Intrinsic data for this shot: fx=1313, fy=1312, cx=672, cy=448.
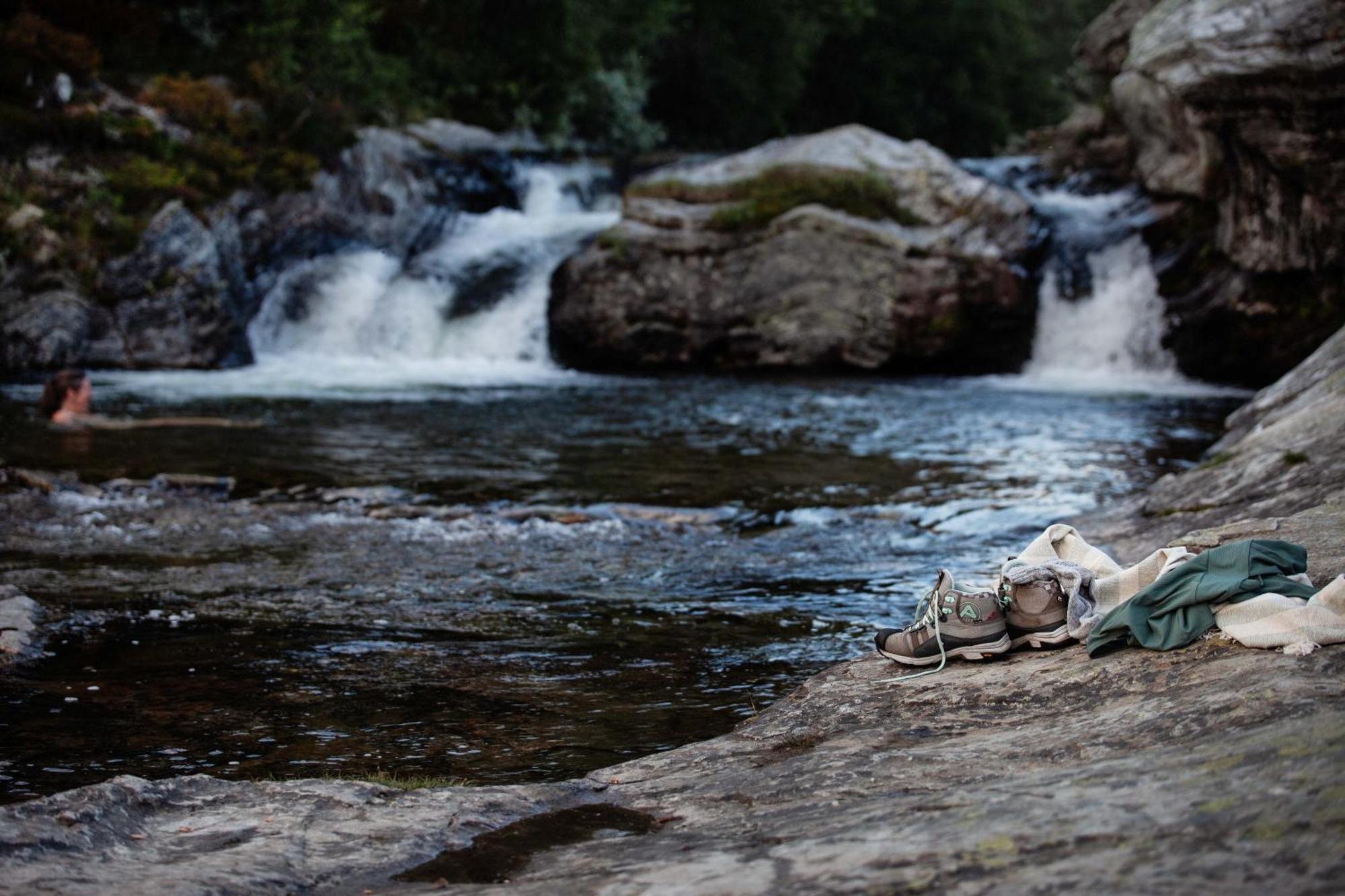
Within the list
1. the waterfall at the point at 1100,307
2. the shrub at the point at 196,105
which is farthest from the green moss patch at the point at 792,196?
the shrub at the point at 196,105

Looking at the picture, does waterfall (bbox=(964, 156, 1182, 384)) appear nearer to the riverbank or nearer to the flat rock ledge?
the riverbank

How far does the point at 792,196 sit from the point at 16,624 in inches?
592

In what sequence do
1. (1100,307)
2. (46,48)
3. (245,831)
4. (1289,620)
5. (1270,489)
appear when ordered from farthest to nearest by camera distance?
1. (46,48)
2. (1100,307)
3. (1270,489)
4. (1289,620)
5. (245,831)

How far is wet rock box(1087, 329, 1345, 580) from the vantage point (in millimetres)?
5695

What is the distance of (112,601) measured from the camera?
6.80 meters

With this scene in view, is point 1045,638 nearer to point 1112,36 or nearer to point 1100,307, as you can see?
point 1100,307

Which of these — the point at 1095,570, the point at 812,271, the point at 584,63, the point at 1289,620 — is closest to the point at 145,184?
the point at 812,271

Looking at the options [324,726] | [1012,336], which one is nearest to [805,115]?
[1012,336]

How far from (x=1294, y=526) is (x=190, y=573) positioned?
18.9 ft

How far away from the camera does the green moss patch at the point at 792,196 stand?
1919cm

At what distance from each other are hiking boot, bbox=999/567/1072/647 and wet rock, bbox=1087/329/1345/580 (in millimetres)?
1136

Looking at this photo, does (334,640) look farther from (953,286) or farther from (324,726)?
(953,286)

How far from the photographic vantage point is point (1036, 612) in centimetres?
452

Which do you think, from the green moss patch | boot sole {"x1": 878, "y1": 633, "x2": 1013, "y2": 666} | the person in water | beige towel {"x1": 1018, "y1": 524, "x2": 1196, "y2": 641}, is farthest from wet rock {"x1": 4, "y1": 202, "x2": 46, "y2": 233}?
beige towel {"x1": 1018, "y1": 524, "x2": 1196, "y2": 641}
